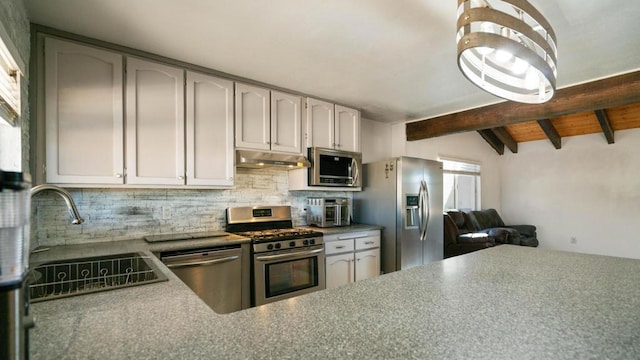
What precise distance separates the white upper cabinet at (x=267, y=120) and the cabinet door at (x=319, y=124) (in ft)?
0.38

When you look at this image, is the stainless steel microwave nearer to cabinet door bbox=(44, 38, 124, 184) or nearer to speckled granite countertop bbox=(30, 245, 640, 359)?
cabinet door bbox=(44, 38, 124, 184)

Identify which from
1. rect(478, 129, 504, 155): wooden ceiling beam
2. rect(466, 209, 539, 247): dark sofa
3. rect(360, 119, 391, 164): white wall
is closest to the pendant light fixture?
rect(360, 119, 391, 164): white wall

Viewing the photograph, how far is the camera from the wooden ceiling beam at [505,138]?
244 inches

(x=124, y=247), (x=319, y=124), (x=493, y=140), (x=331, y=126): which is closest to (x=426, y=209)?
(x=331, y=126)

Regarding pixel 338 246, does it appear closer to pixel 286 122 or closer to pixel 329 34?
pixel 286 122

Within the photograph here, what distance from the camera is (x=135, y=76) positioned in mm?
2293

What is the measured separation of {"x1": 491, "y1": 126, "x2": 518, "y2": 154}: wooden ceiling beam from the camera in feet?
20.3

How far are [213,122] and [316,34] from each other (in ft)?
3.91

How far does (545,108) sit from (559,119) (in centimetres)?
295

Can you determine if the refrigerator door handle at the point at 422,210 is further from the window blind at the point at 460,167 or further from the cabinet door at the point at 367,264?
the window blind at the point at 460,167

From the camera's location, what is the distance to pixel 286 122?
10.2 ft

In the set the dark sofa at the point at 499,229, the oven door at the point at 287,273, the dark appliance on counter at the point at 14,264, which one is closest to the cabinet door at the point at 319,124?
the oven door at the point at 287,273

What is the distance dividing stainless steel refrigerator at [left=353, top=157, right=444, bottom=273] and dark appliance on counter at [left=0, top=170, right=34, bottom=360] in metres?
3.29

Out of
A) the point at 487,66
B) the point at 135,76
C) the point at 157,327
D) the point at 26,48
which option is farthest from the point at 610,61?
the point at 26,48
